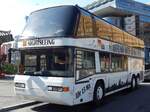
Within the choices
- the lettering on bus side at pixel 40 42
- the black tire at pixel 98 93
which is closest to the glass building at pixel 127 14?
the black tire at pixel 98 93

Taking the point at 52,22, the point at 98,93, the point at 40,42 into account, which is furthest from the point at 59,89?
the point at 98,93

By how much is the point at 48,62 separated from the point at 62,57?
0.57 metres

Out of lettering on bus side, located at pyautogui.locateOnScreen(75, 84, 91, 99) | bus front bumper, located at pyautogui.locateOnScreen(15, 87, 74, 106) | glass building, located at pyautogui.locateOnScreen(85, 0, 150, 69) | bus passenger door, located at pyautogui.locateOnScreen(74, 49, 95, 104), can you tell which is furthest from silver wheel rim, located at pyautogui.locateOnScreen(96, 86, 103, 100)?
glass building, located at pyautogui.locateOnScreen(85, 0, 150, 69)

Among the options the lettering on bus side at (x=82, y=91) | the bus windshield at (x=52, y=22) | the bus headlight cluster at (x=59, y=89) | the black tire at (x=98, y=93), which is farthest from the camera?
the black tire at (x=98, y=93)

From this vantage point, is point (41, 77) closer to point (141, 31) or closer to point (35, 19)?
point (35, 19)

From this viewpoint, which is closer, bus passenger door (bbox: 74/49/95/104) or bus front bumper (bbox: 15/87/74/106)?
bus front bumper (bbox: 15/87/74/106)

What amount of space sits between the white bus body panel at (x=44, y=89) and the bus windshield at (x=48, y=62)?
0.19 metres

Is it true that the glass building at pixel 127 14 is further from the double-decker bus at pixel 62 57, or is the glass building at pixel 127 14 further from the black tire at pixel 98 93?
the double-decker bus at pixel 62 57

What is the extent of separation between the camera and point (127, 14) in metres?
63.3

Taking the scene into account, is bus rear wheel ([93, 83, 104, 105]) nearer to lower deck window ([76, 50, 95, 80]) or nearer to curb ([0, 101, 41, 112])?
lower deck window ([76, 50, 95, 80])

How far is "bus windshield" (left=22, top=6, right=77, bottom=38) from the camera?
9.84 meters

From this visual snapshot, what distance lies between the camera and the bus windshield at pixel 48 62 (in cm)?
952

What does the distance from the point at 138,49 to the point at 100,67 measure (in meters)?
7.85

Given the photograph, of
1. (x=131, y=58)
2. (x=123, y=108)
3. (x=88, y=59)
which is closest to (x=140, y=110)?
(x=123, y=108)
